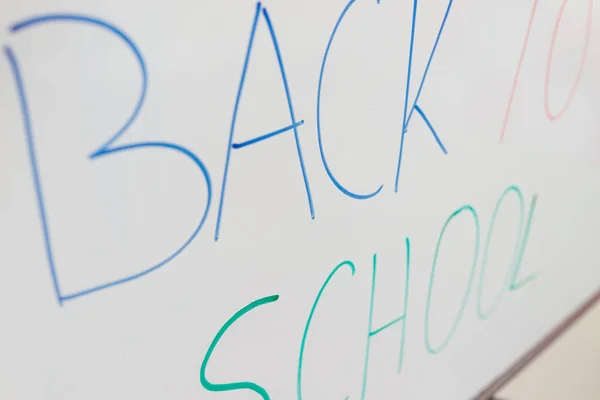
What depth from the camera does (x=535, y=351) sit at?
0.71 metres

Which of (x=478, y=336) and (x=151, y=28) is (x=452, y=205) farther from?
(x=151, y=28)

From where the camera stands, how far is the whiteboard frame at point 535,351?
2.13 feet

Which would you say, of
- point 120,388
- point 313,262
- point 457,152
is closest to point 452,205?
point 457,152

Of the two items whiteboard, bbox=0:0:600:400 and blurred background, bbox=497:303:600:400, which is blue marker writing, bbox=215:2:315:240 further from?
blurred background, bbox=497:303:600:400

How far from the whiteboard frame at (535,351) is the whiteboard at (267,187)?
0.20 feet

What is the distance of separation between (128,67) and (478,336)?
441 millimetres

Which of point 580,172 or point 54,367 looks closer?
point 54,367

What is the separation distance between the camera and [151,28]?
0.92 ft

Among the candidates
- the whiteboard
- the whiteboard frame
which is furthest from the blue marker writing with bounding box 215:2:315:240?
the whiteboard frame

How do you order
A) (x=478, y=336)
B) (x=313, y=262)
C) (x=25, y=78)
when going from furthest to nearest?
1. (x=478, y=336)
2. (x=313, y=262)
3. (x=25, y=78)

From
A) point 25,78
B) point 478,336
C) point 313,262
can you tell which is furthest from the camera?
point 478,336

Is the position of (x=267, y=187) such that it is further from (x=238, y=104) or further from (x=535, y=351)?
(x=535, y=351)

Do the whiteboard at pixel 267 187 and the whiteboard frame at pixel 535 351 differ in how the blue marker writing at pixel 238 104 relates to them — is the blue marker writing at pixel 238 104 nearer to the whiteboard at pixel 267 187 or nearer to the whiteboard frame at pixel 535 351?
the whiteboard at pixel 267 187

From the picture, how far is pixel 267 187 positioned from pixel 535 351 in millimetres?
485
